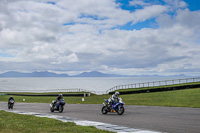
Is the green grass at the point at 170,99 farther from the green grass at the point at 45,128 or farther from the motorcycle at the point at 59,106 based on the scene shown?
the green grass at the point at 45,128

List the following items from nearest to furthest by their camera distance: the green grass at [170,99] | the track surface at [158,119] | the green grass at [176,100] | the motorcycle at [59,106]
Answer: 1. the track surface at [158,119]
2. the motorcycle at [59,106]
3. the green grass at [176,100]
4. the green grass at [170,99]

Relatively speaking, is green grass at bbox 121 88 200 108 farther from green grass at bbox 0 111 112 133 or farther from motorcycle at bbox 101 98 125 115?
green grass at bbox 0 111 112 133

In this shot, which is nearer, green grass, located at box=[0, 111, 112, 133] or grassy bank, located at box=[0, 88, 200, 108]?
green grass, located at box=[0, 111, 112, 133]

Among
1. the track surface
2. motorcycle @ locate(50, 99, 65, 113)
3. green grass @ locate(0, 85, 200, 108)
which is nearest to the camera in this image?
the track surface

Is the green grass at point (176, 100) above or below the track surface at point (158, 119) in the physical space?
above

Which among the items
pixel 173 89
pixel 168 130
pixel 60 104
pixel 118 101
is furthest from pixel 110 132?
pixel 173 89

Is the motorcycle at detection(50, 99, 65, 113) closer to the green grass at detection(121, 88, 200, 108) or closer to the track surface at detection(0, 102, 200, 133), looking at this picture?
the track surface at detection(0, 102, 200, 133)

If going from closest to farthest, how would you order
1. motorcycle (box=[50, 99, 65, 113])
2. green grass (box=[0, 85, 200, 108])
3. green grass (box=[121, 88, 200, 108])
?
motorcycle (box=[50, 99, 65, 113]), green grass (box=[121, 88, 200, 108]), green grass (box=[0, 85, 200, 108])

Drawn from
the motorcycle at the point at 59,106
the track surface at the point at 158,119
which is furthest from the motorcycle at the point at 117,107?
the motorcycle at the point at 59,106

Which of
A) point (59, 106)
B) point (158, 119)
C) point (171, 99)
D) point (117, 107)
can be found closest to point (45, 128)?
point (158, 119)

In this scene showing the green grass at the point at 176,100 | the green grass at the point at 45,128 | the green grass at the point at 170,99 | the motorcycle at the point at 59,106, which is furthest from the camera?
the green grass at the point at 170,99

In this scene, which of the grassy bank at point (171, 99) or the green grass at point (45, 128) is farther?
the grassy bank at point (171, 99)

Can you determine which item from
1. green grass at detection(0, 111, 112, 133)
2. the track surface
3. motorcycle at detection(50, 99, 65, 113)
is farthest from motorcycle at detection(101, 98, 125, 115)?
green grass at detection(0, 111, 112, 133)

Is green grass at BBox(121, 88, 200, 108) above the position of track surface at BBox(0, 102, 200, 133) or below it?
above
